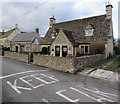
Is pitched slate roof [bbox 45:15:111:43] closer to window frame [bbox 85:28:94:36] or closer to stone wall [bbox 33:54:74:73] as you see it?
window frame [bbox 85:28:94:36]

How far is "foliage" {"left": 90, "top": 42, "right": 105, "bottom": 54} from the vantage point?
18.2 metres

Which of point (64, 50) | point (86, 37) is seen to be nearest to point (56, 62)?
point (64, 50)

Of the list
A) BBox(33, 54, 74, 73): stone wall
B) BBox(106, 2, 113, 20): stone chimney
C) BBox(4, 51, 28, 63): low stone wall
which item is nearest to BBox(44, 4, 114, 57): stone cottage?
BBox(106, 2, 113, 20): stone chimney

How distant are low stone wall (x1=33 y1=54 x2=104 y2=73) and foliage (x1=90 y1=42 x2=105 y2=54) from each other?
172 centimetres

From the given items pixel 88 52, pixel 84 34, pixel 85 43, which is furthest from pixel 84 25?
pixel 88 52

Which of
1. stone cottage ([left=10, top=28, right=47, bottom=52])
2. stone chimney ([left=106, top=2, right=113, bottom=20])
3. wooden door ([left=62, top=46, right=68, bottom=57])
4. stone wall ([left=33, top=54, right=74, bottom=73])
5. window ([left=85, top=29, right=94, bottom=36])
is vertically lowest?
stone wall ([left=33, top=54, right=74, bottom=73])

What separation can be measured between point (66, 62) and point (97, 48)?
28.1ft

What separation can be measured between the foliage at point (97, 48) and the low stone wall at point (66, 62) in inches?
67.8

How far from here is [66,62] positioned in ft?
40.5

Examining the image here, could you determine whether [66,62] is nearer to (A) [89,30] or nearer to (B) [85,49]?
(B) [85,49]

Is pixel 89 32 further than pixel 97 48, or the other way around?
pixel 89 32

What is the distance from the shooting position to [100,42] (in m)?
18.7

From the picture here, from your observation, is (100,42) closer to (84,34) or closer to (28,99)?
(84,34)

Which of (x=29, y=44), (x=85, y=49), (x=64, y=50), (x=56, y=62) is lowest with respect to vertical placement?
(x=56, y=62)
